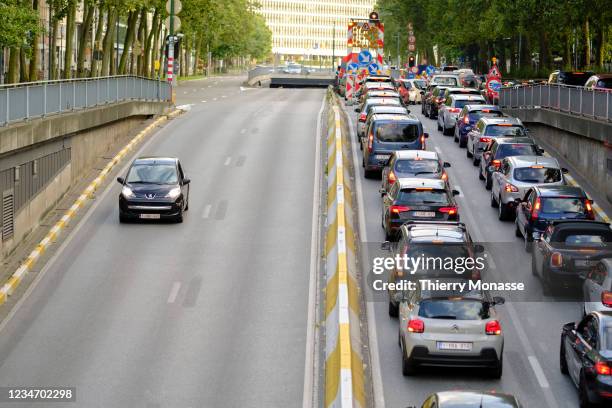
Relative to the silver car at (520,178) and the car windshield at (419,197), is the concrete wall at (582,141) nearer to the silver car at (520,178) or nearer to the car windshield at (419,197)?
the silver car at (520,178)

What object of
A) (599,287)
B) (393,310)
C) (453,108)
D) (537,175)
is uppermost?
(453,108)

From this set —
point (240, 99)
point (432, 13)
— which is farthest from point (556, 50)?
point (240, 99)

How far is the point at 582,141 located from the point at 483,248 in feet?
54.3

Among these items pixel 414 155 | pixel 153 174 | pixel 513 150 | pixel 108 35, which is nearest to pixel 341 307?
pixel 414 155

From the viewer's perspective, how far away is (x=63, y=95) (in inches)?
1373

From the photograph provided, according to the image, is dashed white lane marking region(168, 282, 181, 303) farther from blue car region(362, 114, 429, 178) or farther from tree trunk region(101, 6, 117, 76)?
tree trunk region(101, 6, 117, 76)

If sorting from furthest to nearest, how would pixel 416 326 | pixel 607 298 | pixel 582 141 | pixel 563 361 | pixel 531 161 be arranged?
pixel 582 141 → pixel 531 161 → pixel 607 298 → pixel 563 361 → pixel 416 326

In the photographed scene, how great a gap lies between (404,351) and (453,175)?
68.3 feet

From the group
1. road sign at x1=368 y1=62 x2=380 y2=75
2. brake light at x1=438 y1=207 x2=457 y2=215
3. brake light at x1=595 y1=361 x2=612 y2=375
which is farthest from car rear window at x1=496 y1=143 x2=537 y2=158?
road sign at x1=368 y1=62 x2=380 y2=75

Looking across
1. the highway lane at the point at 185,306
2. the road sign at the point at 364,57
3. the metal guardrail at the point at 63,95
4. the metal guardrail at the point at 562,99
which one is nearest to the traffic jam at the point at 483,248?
the metal guardrail at the point at 562,99

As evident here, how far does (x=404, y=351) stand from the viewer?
19.0 metres

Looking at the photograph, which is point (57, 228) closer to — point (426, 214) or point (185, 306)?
point (185, 306)

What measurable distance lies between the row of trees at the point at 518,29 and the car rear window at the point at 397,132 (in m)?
18.2

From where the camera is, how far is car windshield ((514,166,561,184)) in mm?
31297
